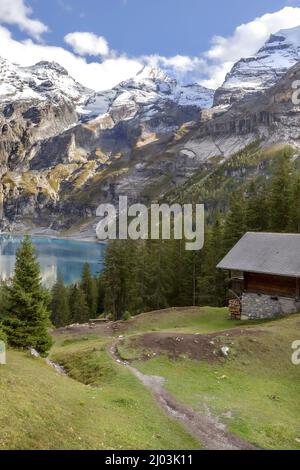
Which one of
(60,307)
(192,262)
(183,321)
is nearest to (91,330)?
(183,321)

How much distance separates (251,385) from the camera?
985 inches

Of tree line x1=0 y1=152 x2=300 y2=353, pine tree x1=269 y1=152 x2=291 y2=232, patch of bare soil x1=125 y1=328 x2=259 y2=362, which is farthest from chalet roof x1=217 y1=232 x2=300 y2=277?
pine tree x1=269 y1=152 x2=291 y2=232

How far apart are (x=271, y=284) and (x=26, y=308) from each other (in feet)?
78.9

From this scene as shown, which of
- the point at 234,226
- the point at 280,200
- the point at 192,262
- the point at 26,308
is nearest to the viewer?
the point at 26,308

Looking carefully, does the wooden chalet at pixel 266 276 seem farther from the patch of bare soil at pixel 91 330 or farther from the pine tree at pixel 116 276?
the pine tree at pixel 116 276

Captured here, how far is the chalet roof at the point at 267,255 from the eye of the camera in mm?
40531

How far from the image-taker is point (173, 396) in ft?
74.0

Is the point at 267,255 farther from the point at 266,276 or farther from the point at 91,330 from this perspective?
the point at 91,330

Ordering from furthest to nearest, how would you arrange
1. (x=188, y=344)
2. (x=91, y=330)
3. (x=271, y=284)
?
(x=91, y=330), (x=271, y=284), (x=188, y=344)

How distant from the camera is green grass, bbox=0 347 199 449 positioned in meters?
14.5

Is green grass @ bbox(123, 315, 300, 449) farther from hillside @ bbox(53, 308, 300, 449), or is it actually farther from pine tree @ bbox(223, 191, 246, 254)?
pine tree @ bbox(223, 191, 246, 254)

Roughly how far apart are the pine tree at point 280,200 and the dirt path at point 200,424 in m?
48.7
